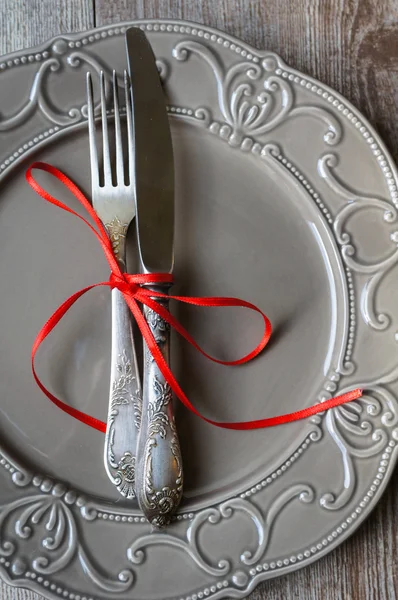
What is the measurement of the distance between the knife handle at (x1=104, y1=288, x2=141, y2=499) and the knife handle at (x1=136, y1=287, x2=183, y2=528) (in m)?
0.02

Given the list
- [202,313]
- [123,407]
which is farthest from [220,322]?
[123,407]

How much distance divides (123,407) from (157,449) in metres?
0.05

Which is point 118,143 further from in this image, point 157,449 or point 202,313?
point 157,449

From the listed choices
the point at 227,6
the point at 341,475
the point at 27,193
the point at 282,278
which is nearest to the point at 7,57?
the point at 27,193

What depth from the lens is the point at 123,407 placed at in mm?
538

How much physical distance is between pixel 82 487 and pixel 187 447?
107mm

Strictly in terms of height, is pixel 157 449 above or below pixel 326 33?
below

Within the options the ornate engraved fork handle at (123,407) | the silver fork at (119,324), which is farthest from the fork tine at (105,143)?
the ornate engraved fork handle at (123,407)

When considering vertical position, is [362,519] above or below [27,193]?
below

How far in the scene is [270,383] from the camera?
0.57 m

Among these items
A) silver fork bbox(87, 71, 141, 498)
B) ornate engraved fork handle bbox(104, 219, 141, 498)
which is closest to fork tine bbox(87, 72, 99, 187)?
silver fork bbox(87, 71, 141, 498)

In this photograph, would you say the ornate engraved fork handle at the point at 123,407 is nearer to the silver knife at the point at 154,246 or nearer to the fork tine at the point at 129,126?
the silver knife at the point at 154,246

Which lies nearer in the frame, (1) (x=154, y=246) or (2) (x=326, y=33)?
(1) (x=154, y=246)

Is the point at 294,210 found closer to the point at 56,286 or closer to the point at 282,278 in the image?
the point at 282,278
